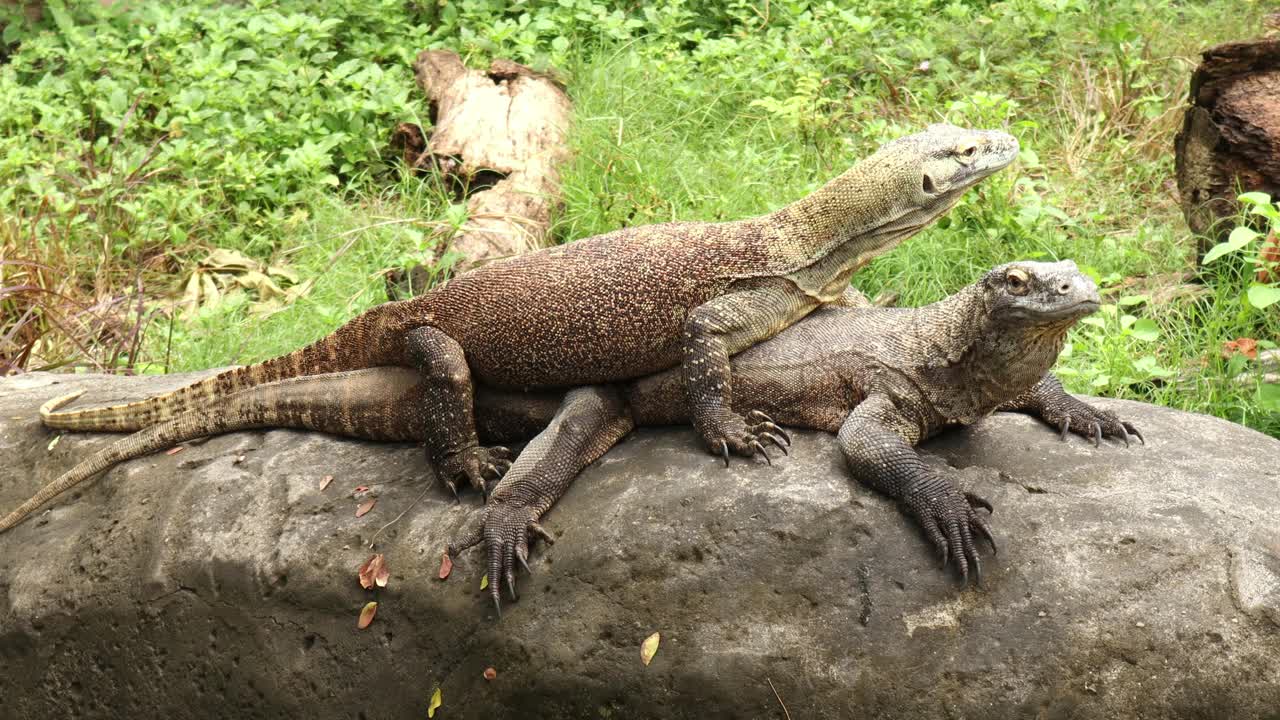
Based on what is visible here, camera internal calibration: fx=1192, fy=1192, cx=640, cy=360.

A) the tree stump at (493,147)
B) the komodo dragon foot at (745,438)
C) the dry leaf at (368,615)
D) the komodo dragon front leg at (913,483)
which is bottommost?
the tree stump at (493,147)

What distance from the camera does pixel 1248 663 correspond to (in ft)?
12.6

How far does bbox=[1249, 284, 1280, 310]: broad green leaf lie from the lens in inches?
206

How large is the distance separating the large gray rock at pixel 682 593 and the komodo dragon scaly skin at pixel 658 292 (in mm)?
371

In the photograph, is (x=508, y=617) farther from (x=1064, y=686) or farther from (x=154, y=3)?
(x=154, y=3)

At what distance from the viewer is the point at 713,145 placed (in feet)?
30.9

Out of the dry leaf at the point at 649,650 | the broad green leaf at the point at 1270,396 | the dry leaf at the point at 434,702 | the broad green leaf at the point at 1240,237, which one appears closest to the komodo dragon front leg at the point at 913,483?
the dry leaf at the point at 649,650

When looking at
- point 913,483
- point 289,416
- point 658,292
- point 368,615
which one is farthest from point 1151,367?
point 289,416

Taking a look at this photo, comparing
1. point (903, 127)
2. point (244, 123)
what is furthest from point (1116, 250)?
point (244, 123)

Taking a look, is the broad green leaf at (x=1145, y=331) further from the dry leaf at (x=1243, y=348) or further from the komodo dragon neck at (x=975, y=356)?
the komodo dragon neck at (x=975, y=356)

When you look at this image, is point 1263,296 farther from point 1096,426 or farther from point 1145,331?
point 1096,426

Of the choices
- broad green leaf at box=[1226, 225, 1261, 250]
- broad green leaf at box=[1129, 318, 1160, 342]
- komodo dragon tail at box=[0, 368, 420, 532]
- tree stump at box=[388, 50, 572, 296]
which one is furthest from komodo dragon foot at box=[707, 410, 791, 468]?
tree stump at box=[388, 50, 572, 296]

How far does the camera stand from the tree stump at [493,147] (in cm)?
831

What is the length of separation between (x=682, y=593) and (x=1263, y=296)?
9.84 feet

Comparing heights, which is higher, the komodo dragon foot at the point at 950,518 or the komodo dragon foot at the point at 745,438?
the komodo dragon foot at the point at 950,518
